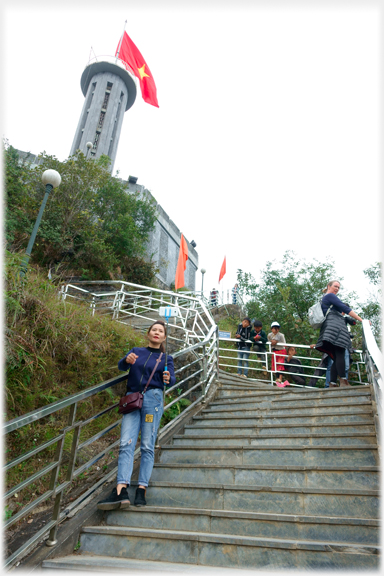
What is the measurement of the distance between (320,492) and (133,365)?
6.17 feet

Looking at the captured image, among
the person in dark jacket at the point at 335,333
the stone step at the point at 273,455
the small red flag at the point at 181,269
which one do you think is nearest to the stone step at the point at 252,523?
the stone step at the point at 273,455

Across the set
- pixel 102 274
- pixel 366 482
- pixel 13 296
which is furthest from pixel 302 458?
pixel 102 274

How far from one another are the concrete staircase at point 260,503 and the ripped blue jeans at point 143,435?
0.27 m

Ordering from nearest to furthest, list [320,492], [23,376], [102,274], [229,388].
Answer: [320,492], [23,376], [229,388], [102,274]

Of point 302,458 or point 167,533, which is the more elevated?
point 302,458

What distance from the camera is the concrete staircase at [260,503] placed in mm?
2105

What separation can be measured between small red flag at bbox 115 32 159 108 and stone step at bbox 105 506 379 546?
1601cm

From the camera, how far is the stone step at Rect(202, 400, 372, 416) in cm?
393

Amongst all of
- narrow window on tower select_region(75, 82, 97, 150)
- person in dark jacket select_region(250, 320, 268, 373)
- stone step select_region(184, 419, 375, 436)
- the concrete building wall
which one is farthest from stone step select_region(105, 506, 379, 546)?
narrow window on tower select_region(75, 82, 97, 150)

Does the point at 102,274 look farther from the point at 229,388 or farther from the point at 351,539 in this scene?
the point at 351,539

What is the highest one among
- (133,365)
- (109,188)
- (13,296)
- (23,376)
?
(109,188)

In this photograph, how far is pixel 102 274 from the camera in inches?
464

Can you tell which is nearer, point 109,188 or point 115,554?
point 115,554

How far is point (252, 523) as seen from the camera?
2.43m
